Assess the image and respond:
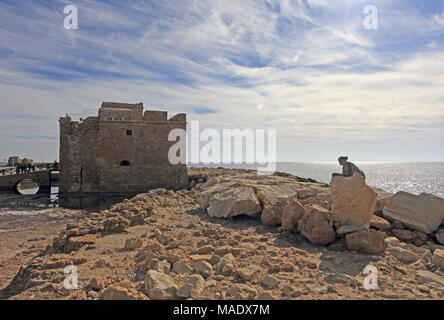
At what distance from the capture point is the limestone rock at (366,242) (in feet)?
14.4

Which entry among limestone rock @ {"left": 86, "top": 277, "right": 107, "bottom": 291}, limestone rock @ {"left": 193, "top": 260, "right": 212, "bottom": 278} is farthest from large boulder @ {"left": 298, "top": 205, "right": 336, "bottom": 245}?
limestone rock @ {"left": 86, "top": 277, "right": 107, "bottom": 291}

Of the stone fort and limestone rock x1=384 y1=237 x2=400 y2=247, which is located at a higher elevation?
the stone fort

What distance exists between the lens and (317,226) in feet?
15.8

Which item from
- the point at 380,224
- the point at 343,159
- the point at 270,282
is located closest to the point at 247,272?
the point at 270,282

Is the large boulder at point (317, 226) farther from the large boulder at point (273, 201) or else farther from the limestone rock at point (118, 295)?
the limestone rock at point (118, 295)

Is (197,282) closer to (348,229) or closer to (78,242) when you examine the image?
(348,229)

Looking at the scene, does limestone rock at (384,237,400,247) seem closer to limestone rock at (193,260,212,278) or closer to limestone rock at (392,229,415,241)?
limestone rock at (392,229,415,241)

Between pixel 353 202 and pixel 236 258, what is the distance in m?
2.40

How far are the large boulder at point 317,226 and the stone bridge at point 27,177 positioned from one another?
2035cm

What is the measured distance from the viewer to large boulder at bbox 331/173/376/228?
4.86 meters

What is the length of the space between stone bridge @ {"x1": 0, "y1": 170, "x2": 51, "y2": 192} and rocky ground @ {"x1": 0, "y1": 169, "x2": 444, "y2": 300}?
47.9 feet
